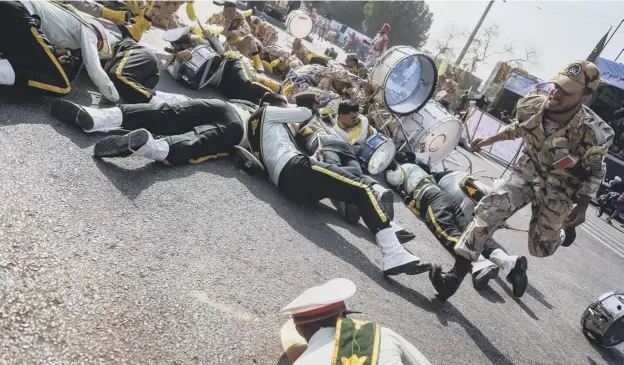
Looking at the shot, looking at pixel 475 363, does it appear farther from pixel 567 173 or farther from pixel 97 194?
pixel 97 194

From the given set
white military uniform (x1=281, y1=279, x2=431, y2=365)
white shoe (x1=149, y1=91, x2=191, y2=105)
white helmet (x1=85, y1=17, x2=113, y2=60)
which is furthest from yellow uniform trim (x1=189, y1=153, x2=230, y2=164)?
white military uniform (x1=281, y1=279, x2=431, y2=365)

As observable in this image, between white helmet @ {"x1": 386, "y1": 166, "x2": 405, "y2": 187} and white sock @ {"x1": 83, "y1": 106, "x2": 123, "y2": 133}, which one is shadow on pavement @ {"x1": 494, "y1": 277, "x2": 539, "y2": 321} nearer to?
white helmet @ {"x1": 386, "y1": 166, "x2": 405, "y2": 187}

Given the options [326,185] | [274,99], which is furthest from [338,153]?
[326,185]

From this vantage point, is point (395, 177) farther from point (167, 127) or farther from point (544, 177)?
point (167, 127)

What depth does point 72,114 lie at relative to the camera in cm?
288

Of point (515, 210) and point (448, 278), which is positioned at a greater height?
point (515, 210)

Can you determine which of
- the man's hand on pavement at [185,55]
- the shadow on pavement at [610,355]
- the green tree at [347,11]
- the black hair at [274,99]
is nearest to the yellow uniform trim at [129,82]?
the black hair at [274,99]

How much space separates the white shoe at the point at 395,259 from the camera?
2.85m

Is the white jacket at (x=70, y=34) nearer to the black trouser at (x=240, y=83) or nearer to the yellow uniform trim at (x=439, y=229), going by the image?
the black trouser at (x=240, y=83)

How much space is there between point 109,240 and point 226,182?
129 cm

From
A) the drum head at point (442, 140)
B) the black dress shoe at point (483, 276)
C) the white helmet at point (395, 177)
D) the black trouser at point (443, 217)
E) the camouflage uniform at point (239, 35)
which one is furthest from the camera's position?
the camouflage uniform at point (239, 35)

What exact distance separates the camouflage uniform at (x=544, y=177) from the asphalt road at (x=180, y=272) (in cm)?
68

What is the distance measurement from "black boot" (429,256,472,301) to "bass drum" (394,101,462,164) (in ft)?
10.8

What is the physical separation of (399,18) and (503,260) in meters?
41.9
